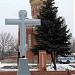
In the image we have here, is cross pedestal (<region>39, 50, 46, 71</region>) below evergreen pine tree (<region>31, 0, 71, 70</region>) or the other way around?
below

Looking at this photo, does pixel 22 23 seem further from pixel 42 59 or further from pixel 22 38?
pixel 42 59

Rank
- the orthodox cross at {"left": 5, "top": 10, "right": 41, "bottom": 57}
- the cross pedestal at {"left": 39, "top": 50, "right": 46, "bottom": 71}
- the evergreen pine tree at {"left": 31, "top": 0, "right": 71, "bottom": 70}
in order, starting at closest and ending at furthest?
the orthodox cross at {"left": 5, "top": 10, "right": 41, "bottom": 57}
the cross pedestal at {"left": 39, "top": 50, "right": 46, "bottom": 71}
the evergreen pine tree at {"left": 31, "top": 0, "right": 71, "bottom": 70}

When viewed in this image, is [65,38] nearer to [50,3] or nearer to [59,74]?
[50,3]

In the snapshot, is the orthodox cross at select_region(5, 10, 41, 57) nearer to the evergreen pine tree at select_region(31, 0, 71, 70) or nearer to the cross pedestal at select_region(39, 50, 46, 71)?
the cross pedestal at select_region(39, 50, 46, 71)

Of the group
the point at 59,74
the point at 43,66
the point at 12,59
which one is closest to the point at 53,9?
the point at 43,66

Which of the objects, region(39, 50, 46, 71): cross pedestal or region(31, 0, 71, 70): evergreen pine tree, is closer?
region(39, 50, 46, 71): cross pedestal

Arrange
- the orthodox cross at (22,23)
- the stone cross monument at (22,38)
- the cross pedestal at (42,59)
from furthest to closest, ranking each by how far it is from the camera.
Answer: the cross pedestal at (42,59) → the orthodox cross at (22,23) → the stone cross monument at (22,38)

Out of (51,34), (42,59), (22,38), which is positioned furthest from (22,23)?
(51,34)

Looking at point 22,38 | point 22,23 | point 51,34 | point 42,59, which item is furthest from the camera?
point 51,34

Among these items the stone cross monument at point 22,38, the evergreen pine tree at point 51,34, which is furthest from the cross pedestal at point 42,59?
the stone cross monument at point 22,38

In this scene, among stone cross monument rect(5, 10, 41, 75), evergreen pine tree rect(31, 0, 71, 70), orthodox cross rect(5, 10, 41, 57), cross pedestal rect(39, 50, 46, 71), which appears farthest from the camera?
evergreen pine tree rect(31, 0, 71, 70)

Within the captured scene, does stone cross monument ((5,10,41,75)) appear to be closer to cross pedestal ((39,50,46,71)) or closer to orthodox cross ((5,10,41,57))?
orthodox cross ((5,10,41,57))

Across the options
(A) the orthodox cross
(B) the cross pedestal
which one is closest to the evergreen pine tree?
(B) the cross pedestal

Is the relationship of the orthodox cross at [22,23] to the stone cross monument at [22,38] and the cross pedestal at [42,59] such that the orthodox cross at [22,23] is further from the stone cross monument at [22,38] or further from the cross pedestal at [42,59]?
the cross pedestal at [42,59]
